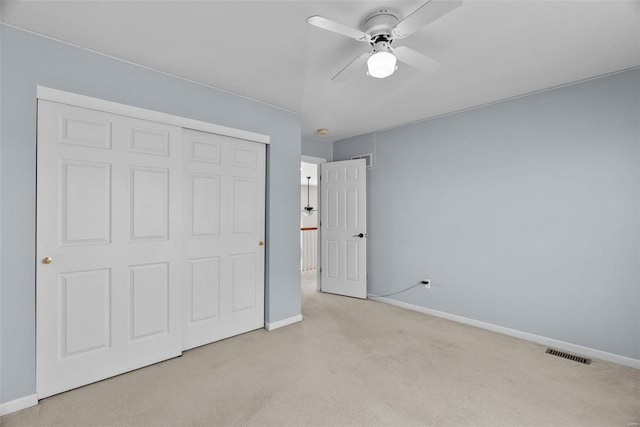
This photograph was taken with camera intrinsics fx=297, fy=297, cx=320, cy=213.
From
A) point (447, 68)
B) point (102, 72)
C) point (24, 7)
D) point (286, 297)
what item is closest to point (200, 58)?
point (102, 72)

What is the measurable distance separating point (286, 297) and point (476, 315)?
85.5 inches

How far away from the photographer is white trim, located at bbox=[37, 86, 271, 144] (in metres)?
2.06

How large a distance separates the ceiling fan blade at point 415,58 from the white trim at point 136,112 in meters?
1.72

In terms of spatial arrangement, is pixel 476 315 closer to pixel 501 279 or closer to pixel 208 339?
pixel 501 279

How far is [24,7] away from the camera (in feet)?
5.77

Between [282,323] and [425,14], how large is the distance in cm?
306

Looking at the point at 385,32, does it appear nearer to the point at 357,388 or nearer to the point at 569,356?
the point at 357,388

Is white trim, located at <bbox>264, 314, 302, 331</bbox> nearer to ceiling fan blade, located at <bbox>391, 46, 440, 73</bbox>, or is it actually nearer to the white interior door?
the white interior door

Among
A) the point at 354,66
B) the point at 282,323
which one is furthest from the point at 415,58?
the point at 282,323

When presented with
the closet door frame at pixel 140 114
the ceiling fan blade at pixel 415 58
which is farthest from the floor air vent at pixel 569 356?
the closet door frame at pixel 140 114

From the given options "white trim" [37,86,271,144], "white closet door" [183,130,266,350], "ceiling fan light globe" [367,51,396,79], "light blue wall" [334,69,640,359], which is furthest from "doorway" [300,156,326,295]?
"ceiling fan light globe" [367,51,396,79]

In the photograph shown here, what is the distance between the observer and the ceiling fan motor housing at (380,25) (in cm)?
177

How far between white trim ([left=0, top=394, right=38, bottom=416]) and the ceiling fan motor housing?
10.5ft

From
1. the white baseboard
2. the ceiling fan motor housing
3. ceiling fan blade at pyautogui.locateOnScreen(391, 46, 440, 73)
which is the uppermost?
the ceiling fan motor housing
